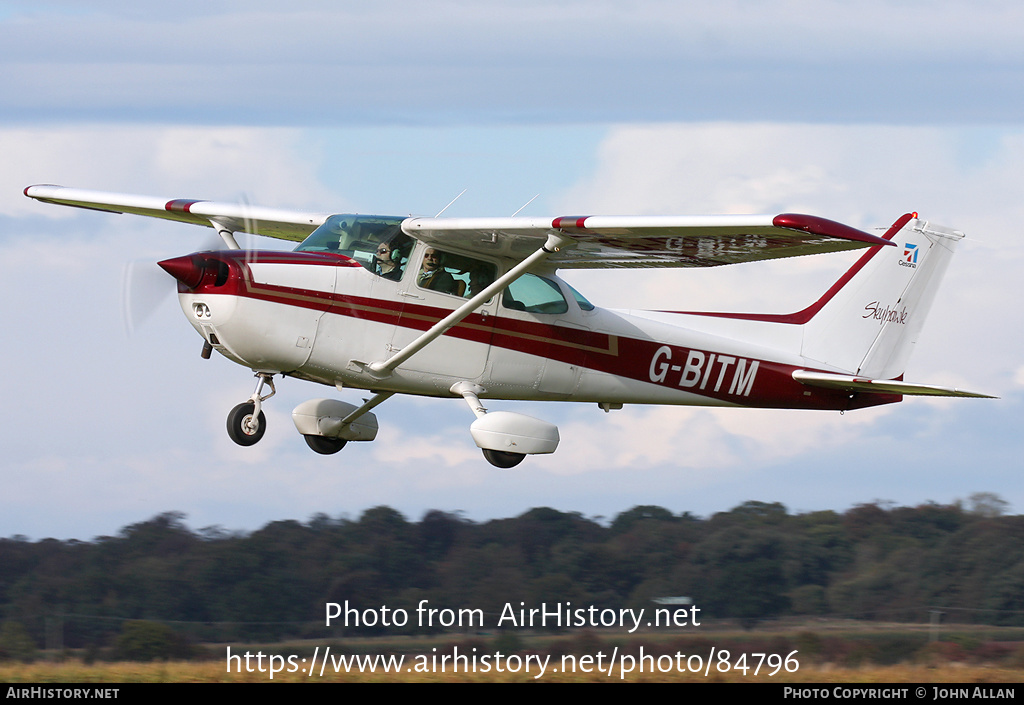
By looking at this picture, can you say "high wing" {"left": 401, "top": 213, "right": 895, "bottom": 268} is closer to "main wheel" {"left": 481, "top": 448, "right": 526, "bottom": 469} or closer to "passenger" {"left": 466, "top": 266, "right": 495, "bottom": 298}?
"passenger" {"left": 466, "top": 266, "right": 495, "bottom": 298}

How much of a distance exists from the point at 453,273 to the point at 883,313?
19.2 ft

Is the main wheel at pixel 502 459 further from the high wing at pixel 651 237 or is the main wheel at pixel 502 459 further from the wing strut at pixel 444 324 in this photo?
the high wing at pixel 651 237

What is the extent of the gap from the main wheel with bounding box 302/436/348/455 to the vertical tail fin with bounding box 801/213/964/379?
566 centimetres

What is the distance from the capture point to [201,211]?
1270 cm

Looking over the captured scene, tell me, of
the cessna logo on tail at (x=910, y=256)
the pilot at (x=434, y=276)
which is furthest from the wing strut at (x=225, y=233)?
the cessna logo on tail at (x=910, y=256)

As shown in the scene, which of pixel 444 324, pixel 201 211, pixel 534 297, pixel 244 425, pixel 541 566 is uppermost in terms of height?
pixel 201 211

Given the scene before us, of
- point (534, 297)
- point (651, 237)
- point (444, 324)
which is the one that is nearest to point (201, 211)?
point (444, 324)

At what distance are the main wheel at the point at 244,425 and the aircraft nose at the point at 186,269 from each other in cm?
139

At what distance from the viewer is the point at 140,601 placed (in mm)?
19734

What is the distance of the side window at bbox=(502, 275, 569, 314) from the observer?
39.4ft

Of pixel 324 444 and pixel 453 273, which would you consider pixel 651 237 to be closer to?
pixel 453 273

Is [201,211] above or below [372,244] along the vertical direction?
above
